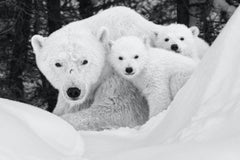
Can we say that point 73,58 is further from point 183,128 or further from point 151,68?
point 183,128

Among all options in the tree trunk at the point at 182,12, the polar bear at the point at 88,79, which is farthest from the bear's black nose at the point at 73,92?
the tree trunk at the point at 182,12

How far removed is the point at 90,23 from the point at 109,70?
1.88ft

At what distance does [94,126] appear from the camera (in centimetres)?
564

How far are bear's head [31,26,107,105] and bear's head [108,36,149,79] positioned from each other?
137 millimetres

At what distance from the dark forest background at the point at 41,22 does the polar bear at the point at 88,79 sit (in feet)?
18.2

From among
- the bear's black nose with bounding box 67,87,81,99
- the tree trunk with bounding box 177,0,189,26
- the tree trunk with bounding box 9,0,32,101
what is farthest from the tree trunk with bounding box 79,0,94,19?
the bear's black nose with bounding box 67,87,81,99

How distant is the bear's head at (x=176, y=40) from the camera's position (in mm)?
6734

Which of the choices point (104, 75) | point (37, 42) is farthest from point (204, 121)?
point (37, 42)

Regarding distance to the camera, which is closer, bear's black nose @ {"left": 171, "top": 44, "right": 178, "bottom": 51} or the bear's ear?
the bear's ear

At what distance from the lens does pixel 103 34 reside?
229 inches

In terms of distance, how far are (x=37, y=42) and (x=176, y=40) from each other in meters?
1.67

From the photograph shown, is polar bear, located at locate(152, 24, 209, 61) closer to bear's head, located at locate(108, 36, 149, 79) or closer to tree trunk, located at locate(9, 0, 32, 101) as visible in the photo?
bear's head, located at locate(108, 36, 149, 79)

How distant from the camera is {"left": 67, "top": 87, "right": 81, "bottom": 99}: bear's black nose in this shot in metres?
5.21

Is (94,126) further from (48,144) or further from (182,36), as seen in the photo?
(48,144)
